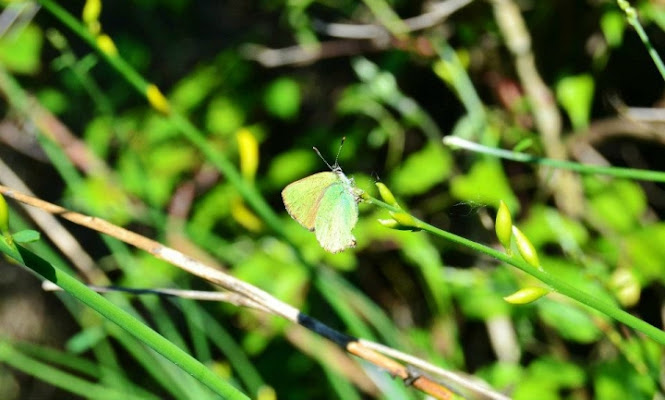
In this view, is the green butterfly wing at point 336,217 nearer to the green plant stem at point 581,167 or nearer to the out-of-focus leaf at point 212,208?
the green plant stem at point 581,167

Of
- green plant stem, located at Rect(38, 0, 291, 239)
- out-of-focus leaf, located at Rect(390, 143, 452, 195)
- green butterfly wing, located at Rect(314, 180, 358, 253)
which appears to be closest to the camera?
green butterfly wing, located at Rect(314, 180, 358, 253)

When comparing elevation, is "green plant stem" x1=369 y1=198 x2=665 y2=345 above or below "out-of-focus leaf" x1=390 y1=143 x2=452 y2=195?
below

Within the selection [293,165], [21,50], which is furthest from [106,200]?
[21,50]

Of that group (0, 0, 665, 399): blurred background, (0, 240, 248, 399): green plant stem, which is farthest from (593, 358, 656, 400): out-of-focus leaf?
(0, 240, 248, 399): green plant stem

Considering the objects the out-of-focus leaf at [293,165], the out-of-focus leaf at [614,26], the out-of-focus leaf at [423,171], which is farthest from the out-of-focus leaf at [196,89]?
the out-of-focus leaf at [614,26]

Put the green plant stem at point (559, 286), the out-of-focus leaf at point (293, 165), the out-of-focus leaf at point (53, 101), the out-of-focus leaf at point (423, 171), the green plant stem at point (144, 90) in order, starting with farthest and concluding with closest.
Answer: the out-of-focus leaf at point (53, 101), the out-of-focus leaf at point (293, 165), the out-of-focus leaf at point (423, 171), the green plant stem at point (144, 90), the green plant stem at point (559, 286)

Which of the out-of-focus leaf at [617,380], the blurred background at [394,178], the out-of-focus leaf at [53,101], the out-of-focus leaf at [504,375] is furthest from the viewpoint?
the out-of-focus leaf at [53,101]

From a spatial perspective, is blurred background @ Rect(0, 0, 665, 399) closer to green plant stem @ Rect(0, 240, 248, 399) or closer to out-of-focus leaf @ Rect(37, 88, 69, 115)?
out-of-focus leaf @ Rect(37, 88, 69, 115)
